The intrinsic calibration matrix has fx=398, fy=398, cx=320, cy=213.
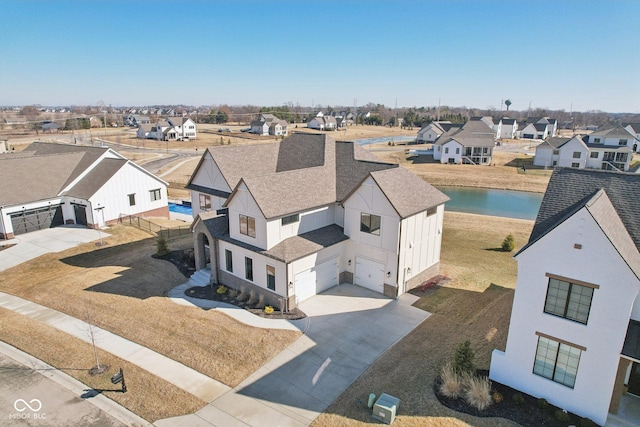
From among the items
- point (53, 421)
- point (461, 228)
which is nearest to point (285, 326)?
point (53, 421)

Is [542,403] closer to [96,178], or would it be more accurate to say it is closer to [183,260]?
[183,260]

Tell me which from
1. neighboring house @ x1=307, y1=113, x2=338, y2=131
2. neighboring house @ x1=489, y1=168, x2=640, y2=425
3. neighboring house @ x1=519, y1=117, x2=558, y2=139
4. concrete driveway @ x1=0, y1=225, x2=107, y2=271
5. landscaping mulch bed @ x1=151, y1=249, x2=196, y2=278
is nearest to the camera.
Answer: neighboring house @ x1=489, y1=168, x2=640, y2=425

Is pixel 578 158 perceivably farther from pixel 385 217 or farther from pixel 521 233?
pixel 385 217

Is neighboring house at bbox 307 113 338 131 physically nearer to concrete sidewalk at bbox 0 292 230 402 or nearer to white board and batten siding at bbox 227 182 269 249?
white board and batten siding at bbox 227 182 269 249

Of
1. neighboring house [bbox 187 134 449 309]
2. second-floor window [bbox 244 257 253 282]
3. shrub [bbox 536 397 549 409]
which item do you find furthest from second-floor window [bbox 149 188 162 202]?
shrub [bbox 536 397 549 409]

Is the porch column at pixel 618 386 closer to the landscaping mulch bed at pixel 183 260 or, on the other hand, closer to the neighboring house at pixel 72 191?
the landscaping mulch bed at pixel 183 260

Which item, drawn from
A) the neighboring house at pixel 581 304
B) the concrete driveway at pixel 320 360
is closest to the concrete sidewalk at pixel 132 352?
the concrete driveway at pixel 320 360
